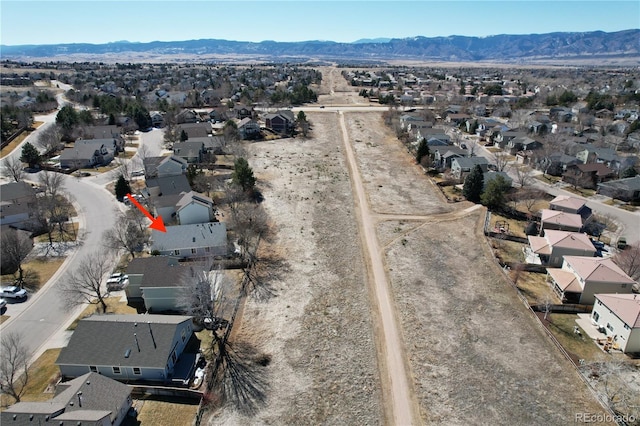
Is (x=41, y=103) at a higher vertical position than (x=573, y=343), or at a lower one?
higher

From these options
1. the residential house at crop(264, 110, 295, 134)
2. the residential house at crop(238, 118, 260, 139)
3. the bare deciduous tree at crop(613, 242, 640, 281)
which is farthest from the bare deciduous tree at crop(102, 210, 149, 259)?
the residential house at crop(264, 110, 295, 134)

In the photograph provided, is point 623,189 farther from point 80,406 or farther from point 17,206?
point 17,206

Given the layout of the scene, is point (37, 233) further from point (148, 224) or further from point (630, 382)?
point (630, 382)

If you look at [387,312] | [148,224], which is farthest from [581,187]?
[148,224]

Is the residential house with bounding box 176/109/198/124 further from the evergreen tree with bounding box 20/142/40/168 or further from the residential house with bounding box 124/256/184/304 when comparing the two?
the residential house with bounding box 124/256/184/304

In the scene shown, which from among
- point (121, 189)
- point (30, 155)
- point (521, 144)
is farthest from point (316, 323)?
point (521, 144)

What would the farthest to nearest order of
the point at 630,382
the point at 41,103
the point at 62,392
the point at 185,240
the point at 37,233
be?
the point at 41,103
the point at 37,233
the point at 185,240
the point at 630,382
the point at 62,392
